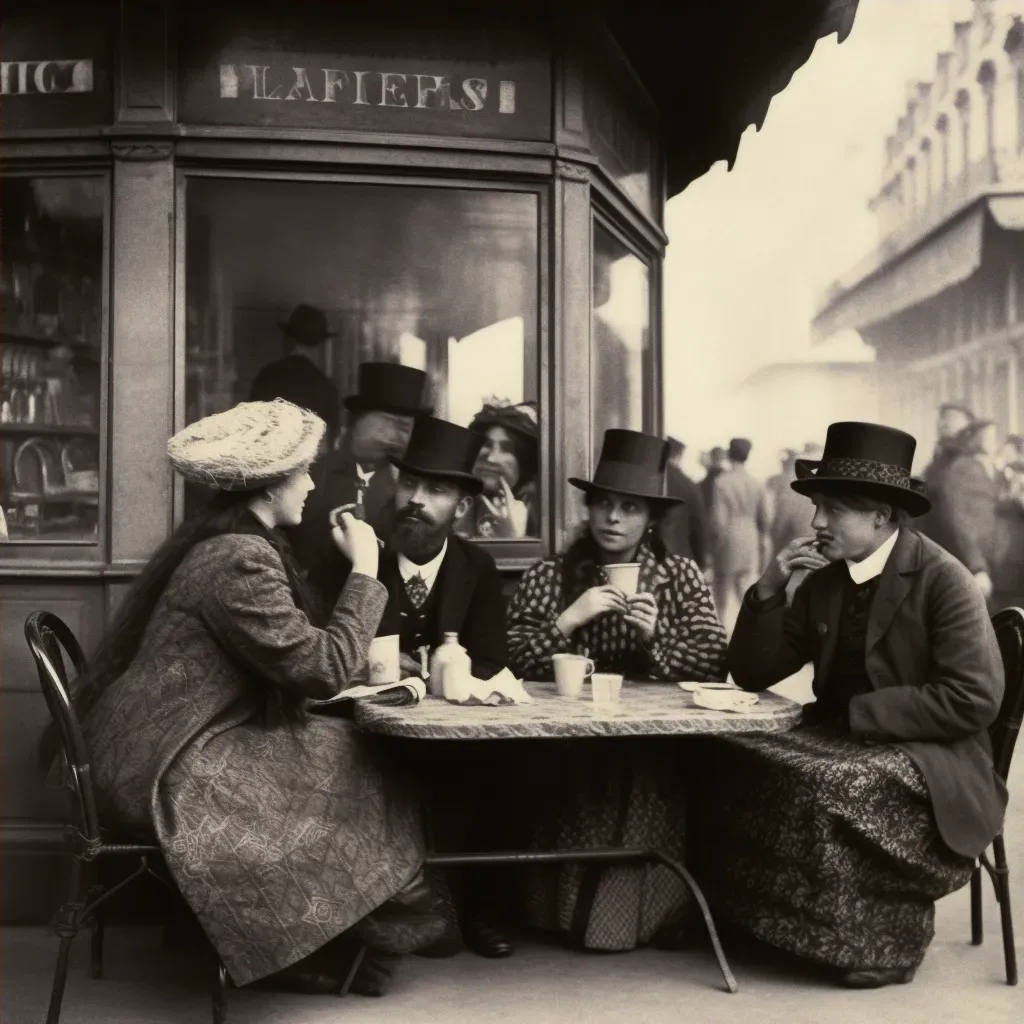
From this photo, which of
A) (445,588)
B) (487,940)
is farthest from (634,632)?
(487,940)

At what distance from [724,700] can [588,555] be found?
1156mm

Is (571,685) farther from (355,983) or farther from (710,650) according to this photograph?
(355,983)

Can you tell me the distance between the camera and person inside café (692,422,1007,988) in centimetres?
362

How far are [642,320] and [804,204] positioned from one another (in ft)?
3.83

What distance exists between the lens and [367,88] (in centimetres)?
493

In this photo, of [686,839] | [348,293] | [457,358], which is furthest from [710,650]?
[348,293]

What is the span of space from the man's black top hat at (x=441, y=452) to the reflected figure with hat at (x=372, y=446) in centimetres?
67

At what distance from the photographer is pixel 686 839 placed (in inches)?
176

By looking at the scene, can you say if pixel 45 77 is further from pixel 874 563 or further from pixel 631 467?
pixel 874 563

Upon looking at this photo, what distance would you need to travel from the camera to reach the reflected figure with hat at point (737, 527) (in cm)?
632

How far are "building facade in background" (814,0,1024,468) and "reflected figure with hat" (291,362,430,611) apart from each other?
2.47 metres

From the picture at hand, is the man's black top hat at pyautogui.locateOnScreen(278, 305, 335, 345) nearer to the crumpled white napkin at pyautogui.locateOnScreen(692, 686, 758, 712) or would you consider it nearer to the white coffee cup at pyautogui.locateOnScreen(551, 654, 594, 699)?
the white coffee cup at pyautogui.locateOnScreen(551, 654, 594, 699)

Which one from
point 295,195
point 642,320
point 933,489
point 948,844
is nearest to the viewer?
point 948,844

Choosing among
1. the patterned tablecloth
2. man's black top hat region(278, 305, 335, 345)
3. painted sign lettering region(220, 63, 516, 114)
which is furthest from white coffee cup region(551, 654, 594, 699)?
painted sign lettering region(220, 63, 516, 114)
